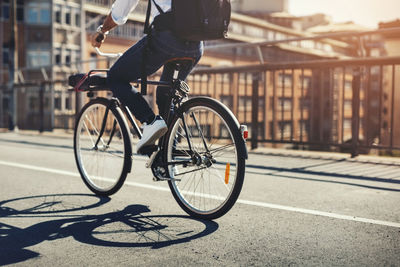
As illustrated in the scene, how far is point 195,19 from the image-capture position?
2.91 meters

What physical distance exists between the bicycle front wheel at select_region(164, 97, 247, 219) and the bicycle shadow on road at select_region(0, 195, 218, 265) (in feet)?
0.56

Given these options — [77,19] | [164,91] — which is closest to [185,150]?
[164,91]

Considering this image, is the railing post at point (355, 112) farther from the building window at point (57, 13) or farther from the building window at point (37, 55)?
the building window at point (57, 13)

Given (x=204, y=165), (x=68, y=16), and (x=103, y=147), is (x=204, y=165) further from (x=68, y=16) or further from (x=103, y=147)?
(x=68, y=16)

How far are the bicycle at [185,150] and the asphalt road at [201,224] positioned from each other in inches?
5.7

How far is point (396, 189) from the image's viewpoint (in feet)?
13.5

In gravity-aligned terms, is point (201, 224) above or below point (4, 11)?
below

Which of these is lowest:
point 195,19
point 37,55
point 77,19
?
point 195,19

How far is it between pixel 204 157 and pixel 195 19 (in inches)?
33.4

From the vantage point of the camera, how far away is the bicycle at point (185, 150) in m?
2.87

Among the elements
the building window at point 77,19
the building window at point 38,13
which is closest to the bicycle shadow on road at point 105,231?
the building window at point 38,13

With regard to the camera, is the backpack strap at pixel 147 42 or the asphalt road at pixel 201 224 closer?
the asphalt road at pixel 201 224

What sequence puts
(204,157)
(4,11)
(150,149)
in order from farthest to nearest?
(4,11) < (150,149) < (204,157)

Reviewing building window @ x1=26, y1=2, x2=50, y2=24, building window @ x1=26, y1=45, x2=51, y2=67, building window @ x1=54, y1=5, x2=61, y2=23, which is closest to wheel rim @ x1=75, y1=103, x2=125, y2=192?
building window @ x1=26, y1=45, x2=51, y2=67
